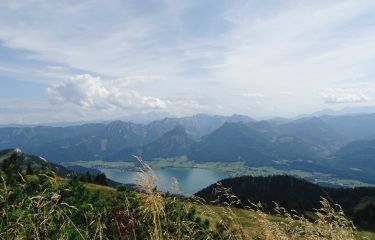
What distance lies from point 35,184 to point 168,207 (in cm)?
619

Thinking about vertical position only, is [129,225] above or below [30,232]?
above

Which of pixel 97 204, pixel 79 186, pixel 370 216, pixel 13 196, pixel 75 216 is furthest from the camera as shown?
pixel 370 216

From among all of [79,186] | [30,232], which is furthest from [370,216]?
[30,232]

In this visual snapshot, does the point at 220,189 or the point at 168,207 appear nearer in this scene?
the point at 220,189

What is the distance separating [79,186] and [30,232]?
8420mm

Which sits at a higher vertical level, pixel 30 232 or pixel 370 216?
pixel 30 232

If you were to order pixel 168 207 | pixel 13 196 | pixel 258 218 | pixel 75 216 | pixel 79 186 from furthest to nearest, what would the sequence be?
1. pixel 79 186
2. pixel 13 196
3. pixel 75 216
4. pixel 168 207
5. pixel 258 218

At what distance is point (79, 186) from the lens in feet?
54.3

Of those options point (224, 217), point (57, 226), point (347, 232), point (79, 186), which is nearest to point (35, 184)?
point (79, 186)

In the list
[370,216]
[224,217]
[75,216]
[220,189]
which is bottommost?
[370,216]

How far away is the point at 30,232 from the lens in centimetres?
823

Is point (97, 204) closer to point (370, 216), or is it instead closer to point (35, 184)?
point (35, 184)

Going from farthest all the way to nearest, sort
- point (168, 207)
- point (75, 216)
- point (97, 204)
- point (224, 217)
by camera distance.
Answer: point (97, 204), point (75, 216), point (168, 207), point (224, 217)

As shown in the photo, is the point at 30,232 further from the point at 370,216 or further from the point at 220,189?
the point at 370,216
